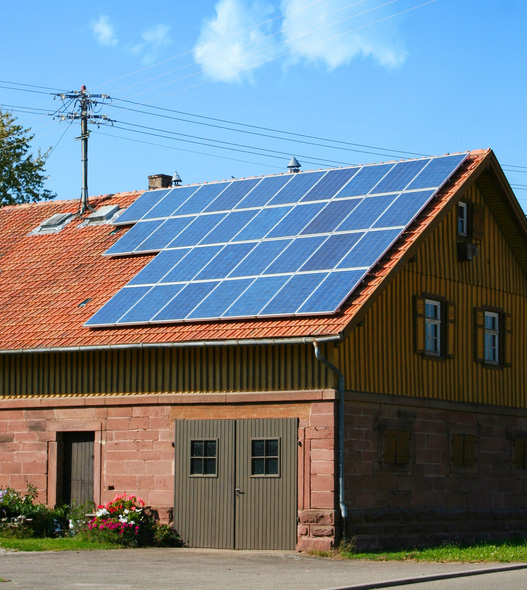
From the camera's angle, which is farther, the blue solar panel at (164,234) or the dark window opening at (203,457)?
the blue solar panel at (164,234)

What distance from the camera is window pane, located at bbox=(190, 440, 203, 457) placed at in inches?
916

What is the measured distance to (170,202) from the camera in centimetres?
2906

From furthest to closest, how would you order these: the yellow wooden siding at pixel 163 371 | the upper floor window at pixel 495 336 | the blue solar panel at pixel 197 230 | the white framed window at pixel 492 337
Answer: the white framed window at pixel 492 337
the upper floor window at pixel 495 336
the blue solar panel at pixel 197 230
the yellow wooden siding at pixel 163 371

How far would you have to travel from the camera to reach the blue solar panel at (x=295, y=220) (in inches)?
984

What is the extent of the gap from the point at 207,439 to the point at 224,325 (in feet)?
7.43

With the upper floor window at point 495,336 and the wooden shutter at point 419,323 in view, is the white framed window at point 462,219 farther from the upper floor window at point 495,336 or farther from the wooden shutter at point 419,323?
the wooden shutter at point 419,323

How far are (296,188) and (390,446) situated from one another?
673 cm

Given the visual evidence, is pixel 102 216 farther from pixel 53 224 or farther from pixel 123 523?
pixel 123 523

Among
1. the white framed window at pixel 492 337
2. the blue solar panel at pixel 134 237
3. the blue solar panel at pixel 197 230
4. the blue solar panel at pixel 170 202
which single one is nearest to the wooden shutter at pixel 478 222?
the white framed window at pixel 492 337

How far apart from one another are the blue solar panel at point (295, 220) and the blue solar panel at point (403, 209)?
1785 millimetres

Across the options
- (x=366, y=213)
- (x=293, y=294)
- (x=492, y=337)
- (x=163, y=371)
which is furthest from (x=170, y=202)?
(x=492, y=337)

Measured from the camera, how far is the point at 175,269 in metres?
25.4

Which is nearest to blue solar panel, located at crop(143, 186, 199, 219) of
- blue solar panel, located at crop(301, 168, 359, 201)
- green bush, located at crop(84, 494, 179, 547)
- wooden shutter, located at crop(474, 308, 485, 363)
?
blue solar panel, located at crop(301, 168, 359, 201)

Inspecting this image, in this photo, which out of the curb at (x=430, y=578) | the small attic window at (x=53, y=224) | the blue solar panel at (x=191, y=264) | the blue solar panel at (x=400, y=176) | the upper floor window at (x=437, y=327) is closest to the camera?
the curb at (x=430, y=578)
